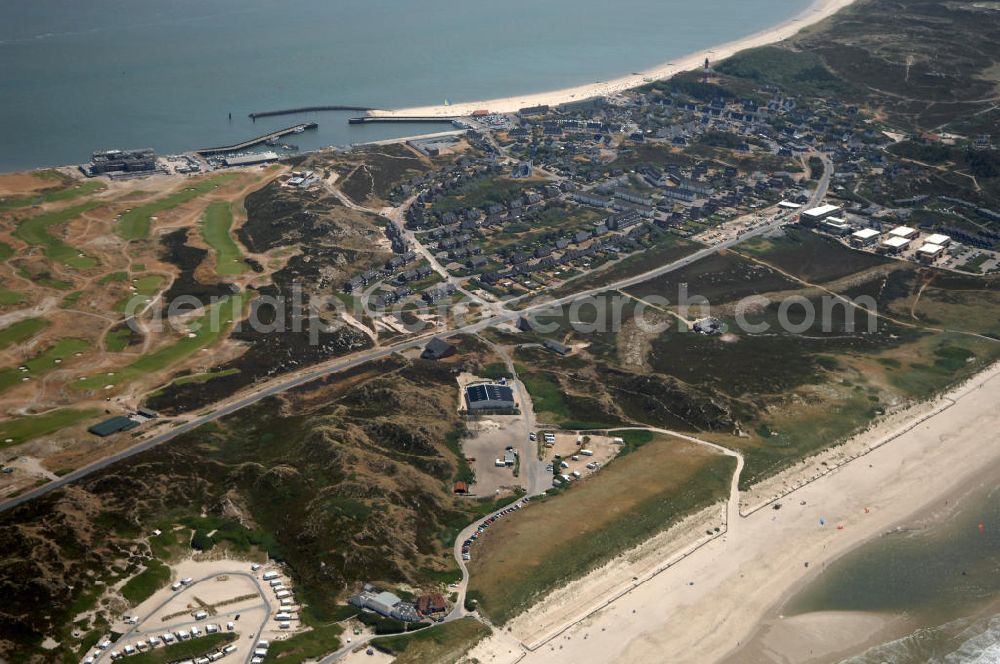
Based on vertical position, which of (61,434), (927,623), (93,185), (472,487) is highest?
(93,185)

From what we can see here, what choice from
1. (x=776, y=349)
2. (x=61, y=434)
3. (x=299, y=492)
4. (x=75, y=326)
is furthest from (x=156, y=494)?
(x=776, y=349)

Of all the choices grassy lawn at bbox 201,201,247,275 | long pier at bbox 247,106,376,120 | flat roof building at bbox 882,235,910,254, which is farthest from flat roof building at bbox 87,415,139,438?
long pier at bbox 247,106,376,120

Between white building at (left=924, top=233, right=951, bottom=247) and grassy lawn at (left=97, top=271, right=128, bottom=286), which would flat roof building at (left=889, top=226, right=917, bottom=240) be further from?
grassy lawn at (left=97, top=271, right=128, bottom=286)

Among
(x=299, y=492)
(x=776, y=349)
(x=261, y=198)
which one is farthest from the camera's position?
(x=261, y=198)

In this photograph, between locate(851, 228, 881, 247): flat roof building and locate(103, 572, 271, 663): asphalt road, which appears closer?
locate(103, 572, 271, 663): asphalt road

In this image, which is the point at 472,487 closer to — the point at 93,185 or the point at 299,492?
the point at 299,492

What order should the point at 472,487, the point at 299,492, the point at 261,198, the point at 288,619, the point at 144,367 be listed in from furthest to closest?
the point at 261,198
the point at 144,367
the point at 472,487
the point at 299,492
the point at 288,619

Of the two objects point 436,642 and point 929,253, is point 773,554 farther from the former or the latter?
point 929,253
